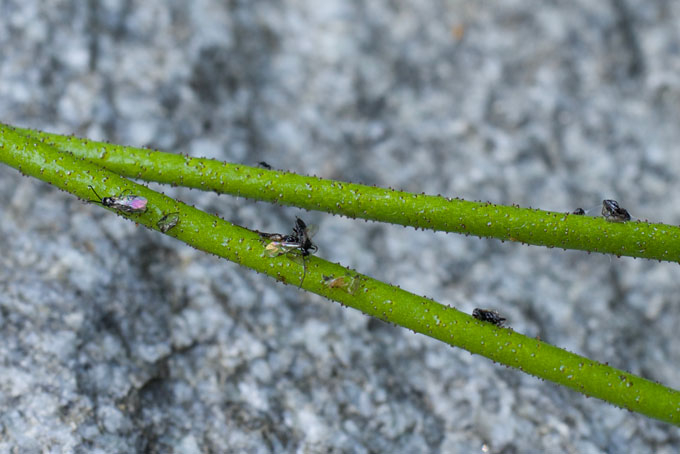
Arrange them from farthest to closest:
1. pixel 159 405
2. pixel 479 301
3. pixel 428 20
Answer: pixel 428 20 → pixel 479 301 → pixel 159 405

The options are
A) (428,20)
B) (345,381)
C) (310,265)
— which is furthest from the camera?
(428,20)

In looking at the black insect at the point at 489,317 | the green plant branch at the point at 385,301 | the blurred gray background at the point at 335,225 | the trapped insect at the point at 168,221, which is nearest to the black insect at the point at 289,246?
the green plant branch at the point at 385,301

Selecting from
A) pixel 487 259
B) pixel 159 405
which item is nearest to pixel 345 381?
pixel 159 405

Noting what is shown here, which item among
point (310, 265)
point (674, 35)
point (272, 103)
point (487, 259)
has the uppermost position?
point (674, 35)

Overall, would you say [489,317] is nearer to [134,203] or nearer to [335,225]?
[134,203]

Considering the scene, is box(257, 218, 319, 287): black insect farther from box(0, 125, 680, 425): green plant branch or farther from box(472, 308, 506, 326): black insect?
box(472, 308, 506, 326): black insect

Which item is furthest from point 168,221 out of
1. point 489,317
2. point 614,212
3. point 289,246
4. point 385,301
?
point 614,212

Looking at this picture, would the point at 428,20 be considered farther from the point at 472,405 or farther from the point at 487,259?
the point at 472,405
